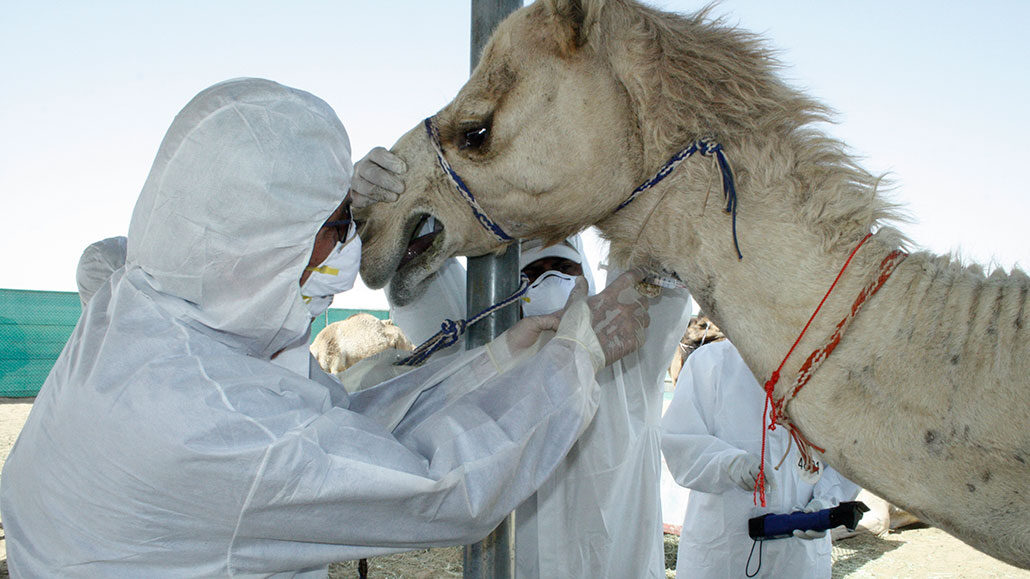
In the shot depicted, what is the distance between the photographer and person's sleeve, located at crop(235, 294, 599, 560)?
4.60 feet

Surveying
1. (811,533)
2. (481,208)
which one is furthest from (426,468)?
(811,533)

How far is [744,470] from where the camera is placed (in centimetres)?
323

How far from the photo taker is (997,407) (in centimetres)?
132

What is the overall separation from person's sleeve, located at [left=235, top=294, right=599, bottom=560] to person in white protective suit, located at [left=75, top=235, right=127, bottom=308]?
4.90 feet

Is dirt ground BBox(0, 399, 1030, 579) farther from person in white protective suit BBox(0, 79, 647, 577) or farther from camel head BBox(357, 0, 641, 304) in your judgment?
person in white protective suit BBox(0, 79, 647, 577)

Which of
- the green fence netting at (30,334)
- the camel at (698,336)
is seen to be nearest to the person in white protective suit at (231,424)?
the camel at (698,336)

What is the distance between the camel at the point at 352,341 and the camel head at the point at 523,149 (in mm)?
9808

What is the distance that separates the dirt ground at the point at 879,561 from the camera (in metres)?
5.89

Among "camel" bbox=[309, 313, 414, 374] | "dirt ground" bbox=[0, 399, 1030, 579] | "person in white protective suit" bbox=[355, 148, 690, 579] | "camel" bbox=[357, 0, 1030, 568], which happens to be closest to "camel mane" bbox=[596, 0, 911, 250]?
"camel" bbox=[357, 0, 1030, 568]

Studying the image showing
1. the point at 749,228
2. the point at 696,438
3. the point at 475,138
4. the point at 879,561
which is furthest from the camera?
the point at 879,561

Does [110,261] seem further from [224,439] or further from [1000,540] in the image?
[1000,540]

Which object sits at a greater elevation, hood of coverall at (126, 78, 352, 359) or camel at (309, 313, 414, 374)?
camel at (309, 313, 414, 374)

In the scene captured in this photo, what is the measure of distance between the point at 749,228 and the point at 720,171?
17cm

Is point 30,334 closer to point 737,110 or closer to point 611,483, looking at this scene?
point 611,483
